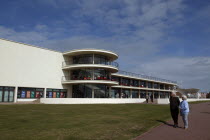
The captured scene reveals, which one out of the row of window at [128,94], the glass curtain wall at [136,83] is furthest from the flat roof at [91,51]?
the glass curtain wall at [136,83]

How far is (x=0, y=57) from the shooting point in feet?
91.8

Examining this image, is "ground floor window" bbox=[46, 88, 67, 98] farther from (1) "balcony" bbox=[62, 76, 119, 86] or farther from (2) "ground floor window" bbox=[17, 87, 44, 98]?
(1) "balcony" bbox=[62, 76, 119, 86]

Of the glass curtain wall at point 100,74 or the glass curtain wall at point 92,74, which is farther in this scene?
the glass curtain wall at point 100,74

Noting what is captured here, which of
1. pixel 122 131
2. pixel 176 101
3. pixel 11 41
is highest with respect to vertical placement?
pixel 11 41

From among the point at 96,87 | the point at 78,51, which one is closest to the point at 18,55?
the point at 78,51

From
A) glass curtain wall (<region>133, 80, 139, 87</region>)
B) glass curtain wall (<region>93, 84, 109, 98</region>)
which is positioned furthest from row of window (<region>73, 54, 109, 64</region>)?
glass curtain wall (<region>133, 80, 139, 87</region>)

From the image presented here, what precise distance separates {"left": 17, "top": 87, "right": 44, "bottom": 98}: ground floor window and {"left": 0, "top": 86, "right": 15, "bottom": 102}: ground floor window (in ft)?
3.54

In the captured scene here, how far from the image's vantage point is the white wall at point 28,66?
28.6 metres

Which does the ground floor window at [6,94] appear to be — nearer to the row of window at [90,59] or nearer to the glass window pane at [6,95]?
the glass window pane at [6,95]

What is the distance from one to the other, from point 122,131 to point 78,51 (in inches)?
1064

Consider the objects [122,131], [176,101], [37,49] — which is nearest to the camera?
[122,131]

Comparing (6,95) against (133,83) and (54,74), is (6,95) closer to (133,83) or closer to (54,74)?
(54,74)

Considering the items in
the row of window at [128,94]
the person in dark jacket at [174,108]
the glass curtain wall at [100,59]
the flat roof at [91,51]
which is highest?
the flat roof at [91,51]

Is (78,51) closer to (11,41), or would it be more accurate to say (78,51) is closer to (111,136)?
(11,41)
